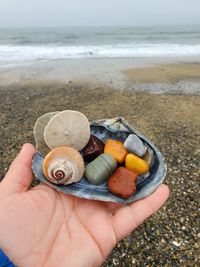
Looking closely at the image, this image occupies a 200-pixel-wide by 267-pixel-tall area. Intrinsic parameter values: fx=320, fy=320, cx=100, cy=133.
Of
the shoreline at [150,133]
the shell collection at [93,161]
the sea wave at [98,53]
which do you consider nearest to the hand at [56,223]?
the shell collection at [93,161]

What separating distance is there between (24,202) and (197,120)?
613 cm

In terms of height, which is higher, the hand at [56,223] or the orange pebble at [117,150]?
the orange pebble at [117,150]

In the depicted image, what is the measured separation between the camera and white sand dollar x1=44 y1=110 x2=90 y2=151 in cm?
297

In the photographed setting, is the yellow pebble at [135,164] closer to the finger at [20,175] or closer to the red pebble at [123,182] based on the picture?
the red pebble at [123,182]

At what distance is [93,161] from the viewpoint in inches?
115

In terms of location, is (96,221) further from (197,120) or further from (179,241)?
(197,120)

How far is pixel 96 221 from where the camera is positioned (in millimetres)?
2631

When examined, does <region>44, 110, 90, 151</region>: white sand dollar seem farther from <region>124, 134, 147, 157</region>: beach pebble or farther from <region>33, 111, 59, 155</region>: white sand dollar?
<region>124, 134, 147, 157</region>: beach pebble

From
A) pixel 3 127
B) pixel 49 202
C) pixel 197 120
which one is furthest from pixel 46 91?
pixel 49 202

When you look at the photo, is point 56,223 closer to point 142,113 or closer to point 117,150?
point 117,150

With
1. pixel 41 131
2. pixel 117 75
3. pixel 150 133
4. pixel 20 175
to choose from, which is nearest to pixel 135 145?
pixel 41 131

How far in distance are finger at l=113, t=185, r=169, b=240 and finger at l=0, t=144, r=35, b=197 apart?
83cm

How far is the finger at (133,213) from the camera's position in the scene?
8.70 feet

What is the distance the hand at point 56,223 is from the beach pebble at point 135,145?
392mm
